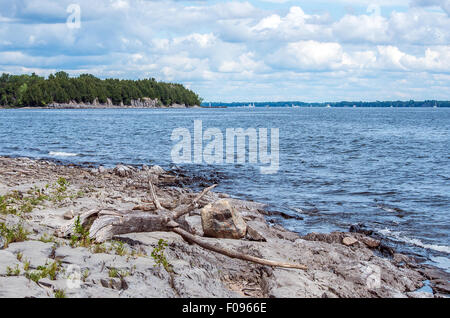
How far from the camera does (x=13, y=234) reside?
9.01 metres

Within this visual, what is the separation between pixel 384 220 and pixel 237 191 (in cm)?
736

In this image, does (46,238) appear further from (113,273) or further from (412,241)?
(412,241)

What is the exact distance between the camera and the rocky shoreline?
7277 mm

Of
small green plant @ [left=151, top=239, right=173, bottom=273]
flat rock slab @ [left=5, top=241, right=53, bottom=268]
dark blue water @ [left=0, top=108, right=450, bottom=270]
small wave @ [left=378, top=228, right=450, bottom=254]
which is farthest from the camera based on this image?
dark blue water @ [left=0, top=108, right=450, bottom=270]

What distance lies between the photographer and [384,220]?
16172 mm

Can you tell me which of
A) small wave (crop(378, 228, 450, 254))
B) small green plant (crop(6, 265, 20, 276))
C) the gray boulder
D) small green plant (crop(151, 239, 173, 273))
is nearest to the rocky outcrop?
small green plant (crop(151, 239, 173, 273))

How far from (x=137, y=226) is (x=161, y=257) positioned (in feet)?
5.86

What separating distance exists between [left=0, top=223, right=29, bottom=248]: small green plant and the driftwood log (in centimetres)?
78

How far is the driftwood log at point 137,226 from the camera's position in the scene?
9375 mm

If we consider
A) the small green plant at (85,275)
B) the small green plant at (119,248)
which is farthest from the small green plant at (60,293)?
the small green plant at (119,248)

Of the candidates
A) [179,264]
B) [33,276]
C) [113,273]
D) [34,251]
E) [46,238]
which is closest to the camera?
[33,276]

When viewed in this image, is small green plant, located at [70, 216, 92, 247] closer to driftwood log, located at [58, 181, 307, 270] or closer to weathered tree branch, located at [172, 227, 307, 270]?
driftwood log, located at [58, 181, 307, 270]

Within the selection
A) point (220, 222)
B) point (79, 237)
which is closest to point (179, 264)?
point (79, 237)
